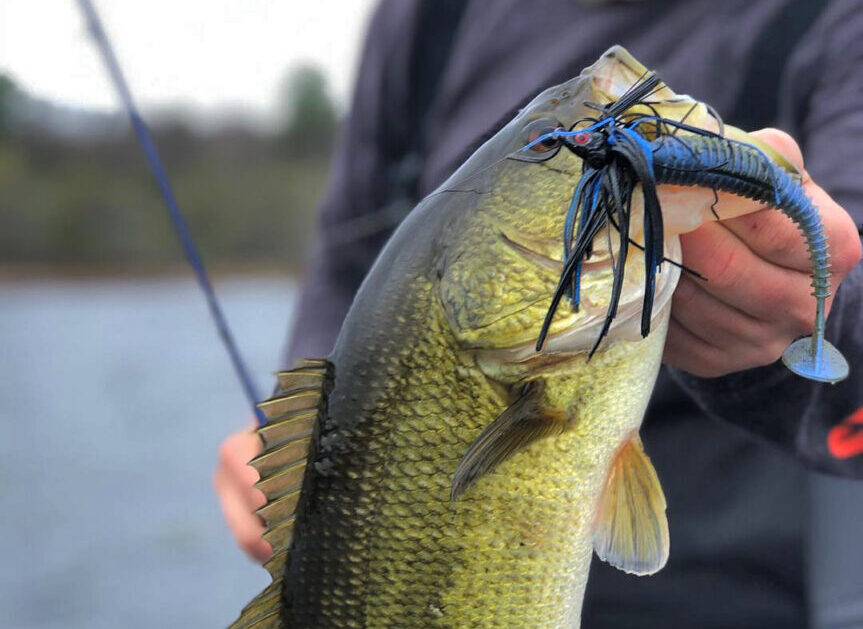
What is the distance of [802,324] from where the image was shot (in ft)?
4.32

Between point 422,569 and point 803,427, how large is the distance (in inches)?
26.8

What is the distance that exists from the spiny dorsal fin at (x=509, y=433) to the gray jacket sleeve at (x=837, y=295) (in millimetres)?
418

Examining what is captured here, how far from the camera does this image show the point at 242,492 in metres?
1.99

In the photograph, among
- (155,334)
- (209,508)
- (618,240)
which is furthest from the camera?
(155,334)

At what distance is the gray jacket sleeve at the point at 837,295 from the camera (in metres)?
1.48

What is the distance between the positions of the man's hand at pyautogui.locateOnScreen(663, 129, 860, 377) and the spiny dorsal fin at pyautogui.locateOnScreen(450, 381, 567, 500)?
0.83 feet

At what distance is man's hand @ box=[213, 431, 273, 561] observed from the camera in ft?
6.35

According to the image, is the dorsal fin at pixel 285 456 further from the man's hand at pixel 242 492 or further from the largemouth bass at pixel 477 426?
the man's hand at pixel 242 492

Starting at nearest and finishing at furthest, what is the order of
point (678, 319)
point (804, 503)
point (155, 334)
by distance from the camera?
point (678, 319)
point (804, 503)
point (155, 334)

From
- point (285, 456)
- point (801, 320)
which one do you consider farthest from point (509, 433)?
point (801, 320)

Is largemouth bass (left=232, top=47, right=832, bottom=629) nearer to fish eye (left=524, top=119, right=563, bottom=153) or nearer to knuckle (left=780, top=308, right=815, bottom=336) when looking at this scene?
fish eye (left=524, top=119, right=563, bottom=153)

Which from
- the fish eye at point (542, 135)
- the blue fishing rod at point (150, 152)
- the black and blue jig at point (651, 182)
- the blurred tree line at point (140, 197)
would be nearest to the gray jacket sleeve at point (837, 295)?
the black and blue jig at point (651, 182)

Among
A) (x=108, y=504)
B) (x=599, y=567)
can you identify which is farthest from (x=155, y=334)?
(x=599, y=567)

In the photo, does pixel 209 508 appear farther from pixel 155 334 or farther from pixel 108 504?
pixel 155 334
